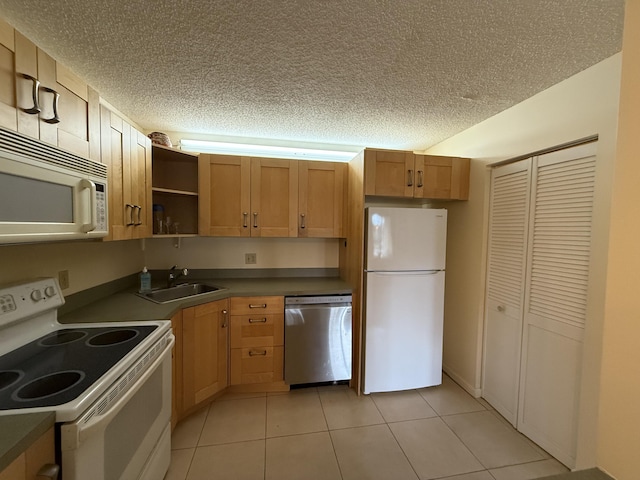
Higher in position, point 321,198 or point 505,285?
point 321,198

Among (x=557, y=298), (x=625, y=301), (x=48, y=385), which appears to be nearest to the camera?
(x=625, y=301)

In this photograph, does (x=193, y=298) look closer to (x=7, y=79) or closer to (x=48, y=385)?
(x=48, y=385)

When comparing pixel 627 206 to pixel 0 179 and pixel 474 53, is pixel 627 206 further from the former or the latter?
pixel 0 179

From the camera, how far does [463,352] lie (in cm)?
244

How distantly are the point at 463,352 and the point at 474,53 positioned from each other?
2.36 m

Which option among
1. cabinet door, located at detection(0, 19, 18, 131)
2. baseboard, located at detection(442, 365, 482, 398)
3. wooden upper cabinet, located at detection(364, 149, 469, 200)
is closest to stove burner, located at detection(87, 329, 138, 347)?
cabinet door, located at detection(0, 19, 18, 131)

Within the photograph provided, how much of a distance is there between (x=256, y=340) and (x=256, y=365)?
0.71 ft

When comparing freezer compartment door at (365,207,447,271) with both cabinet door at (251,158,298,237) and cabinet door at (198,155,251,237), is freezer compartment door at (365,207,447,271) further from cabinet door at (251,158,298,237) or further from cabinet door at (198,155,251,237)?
cabinet door at (198,155,251,237)

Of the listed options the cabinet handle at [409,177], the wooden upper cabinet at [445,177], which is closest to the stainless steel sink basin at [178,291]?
the cabinet handle at [409,177]

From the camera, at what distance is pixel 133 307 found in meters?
1.76

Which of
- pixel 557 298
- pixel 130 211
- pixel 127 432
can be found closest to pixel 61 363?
pixel 127 432

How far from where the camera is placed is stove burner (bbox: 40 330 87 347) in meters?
1.24

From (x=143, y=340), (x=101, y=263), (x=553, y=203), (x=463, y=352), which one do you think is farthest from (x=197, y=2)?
(x=463, y=352)

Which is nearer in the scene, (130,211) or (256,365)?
(130,211)
